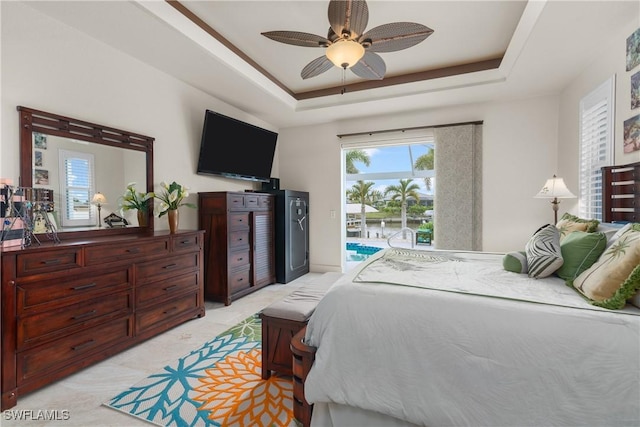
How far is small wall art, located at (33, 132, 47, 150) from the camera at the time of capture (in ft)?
6.75

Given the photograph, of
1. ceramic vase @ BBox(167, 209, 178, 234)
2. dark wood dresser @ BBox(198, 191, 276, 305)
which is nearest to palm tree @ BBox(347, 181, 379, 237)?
dark wood dresser @ BBox(198, 191, 276, 305)

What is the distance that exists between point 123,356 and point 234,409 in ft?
3.83

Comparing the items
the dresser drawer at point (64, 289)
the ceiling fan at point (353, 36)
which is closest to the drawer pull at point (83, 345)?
the dresser drawer at point (64, 289)

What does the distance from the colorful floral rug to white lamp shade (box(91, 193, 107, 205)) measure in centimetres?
152

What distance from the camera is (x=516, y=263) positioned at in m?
1.71

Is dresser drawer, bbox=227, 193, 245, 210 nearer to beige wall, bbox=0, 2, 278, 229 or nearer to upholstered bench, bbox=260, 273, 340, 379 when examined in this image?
beige wall, bbox=0, 2, 278, 229

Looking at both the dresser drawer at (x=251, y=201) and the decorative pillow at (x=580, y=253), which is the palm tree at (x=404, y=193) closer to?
the dresser drawer at (x=251, y=201)

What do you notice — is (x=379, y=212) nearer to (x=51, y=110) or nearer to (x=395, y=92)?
(x=395, y=92)

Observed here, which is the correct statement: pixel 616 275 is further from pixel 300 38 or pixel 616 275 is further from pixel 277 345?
pixel 300 38

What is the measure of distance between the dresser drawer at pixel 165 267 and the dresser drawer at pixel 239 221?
63cm

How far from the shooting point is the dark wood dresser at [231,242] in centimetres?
337

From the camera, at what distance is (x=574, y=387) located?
102cm

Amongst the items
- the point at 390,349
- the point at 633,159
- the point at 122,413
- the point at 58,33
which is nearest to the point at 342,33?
the point at 390,349

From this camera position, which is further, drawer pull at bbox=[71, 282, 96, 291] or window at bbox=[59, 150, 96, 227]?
window at bbox=[59, 150, 96, 227]
